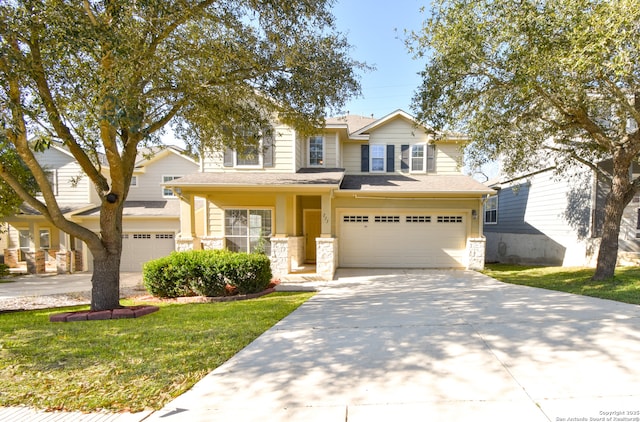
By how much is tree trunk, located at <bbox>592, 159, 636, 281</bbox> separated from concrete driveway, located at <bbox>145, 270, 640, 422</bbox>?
3210mm

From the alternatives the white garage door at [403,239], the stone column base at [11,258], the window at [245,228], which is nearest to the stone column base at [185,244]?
the window at [245,228]

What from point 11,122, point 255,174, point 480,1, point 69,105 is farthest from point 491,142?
point 11,122

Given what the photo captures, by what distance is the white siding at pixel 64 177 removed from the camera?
15.3 m

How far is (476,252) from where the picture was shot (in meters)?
11.1

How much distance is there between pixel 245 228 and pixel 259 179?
2170 millimetres

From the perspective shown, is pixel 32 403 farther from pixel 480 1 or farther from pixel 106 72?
pixel 480 1

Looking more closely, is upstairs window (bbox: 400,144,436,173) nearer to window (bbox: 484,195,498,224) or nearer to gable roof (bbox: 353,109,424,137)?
gable roof (bbox: 353,109,424,137)

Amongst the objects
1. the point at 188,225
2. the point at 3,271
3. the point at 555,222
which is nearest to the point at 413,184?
Result: the point at 555,222

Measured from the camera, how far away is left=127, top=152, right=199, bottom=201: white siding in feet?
54.0

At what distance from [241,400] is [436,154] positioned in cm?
1203

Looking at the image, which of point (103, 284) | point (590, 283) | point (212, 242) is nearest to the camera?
point (103, 284)

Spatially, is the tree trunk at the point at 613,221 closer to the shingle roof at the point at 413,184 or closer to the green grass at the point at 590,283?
the green grass at the point at 590,283

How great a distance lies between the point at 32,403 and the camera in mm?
2645

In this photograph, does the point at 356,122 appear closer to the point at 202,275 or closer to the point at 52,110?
the point at 202,275
